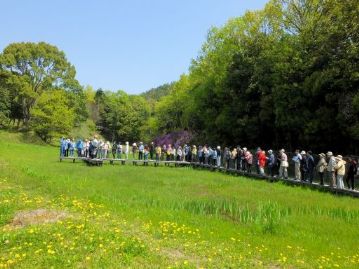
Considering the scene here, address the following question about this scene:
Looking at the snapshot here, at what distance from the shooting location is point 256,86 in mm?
41875

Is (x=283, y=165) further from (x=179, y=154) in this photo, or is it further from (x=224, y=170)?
(x=179, y=154)

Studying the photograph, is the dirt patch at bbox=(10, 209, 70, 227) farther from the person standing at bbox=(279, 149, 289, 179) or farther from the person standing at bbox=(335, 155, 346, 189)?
the person standing at bbox=(279, 149, 289, 179)

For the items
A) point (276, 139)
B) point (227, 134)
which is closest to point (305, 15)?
point (276, 139)

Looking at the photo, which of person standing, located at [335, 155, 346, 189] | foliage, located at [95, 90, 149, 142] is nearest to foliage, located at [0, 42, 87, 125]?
foliage, located at [95, 90, 149, 142]

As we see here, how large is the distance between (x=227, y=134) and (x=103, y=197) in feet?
106

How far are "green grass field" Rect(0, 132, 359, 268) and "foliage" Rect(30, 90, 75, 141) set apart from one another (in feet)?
152

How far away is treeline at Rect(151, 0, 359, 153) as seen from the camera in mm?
30894

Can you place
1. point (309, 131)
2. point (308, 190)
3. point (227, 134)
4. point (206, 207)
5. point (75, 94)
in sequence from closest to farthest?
point (206, 207) → point (308, 190) → point (309, 131) → point (227, 134) → point (75, 94)

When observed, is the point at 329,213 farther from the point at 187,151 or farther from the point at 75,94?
the point at 75,94

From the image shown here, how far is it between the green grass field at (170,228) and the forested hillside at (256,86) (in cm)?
1262

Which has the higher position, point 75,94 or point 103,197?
point 75,94

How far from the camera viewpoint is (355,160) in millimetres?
24406

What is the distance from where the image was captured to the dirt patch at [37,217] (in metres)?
11.9

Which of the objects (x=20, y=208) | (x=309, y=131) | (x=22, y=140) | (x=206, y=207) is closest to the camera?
(x=20, y=208)
